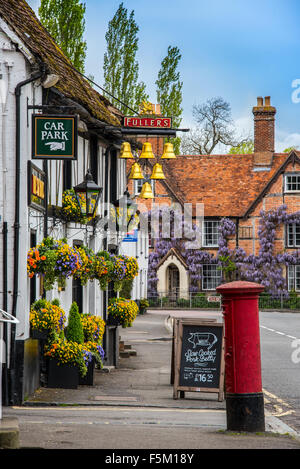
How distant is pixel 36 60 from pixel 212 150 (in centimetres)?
5636

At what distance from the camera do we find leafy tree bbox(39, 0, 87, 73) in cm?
4409

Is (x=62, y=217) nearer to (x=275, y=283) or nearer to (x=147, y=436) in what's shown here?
(x=147, y=436)

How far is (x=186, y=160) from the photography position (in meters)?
58.4

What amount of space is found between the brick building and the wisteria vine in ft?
0.97

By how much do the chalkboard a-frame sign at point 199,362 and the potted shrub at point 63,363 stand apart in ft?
6.38

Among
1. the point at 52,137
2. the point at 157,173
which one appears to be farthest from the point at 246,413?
the point at 157,173

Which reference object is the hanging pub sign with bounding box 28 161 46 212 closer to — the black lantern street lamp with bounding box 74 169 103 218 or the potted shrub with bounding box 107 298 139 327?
the black lantern street lamp with bounding box 74 169 103 218

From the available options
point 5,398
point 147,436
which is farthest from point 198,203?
point 147,436

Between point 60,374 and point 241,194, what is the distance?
4186cm

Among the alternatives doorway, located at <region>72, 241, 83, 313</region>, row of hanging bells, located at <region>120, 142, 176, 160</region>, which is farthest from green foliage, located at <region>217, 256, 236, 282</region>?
doorway, located at <region>72, 241, 83, 313</region>

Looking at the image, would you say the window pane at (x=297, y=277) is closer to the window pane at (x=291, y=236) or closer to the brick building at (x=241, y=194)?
the brick building at (x=241, y=194)

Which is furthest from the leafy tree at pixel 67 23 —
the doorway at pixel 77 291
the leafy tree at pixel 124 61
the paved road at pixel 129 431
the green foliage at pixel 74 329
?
the paved road at pixel 129 431

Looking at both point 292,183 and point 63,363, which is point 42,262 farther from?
point 292,183
